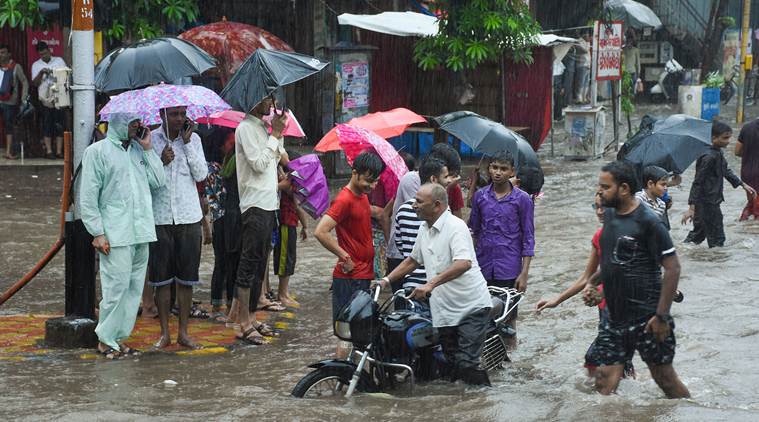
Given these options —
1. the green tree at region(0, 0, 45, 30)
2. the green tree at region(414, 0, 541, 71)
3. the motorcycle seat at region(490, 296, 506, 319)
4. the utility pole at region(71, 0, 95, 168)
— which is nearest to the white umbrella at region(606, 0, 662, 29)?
the green tree at region(414, 0, 541, 71)

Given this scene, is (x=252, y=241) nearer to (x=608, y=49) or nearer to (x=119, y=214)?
(x=119, y=214)

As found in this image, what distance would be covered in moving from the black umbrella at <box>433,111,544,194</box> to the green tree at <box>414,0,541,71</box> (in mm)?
9256

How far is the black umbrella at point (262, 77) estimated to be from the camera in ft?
28.7

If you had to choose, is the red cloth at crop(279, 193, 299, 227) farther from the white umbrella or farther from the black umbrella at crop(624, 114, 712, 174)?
the white umbrella

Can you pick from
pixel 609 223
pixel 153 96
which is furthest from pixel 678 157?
pixel 153 96

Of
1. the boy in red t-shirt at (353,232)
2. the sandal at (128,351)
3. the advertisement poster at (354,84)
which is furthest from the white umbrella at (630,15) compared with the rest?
the sandal at (128,351)

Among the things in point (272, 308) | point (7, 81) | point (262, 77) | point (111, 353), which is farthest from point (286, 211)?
point (7, 81)

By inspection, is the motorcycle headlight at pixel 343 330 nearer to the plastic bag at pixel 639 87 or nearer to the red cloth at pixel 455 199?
the red cloth at pixel 455 199

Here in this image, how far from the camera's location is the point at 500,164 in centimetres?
830

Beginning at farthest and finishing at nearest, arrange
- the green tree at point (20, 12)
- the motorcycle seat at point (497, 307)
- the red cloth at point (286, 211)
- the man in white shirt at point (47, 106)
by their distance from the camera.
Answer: the man in white shirt at point (47, 106) → the green tree at point (20, 12) → the red cloth at point (286, 211) → the motorcycle seat at point (497, 307)

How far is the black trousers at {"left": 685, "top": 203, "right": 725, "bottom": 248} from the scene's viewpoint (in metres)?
13.0

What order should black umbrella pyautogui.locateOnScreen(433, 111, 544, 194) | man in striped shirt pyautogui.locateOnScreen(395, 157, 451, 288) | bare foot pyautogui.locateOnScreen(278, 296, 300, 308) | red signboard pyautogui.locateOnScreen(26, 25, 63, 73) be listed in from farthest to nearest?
red signboard pyautogui.locateOnScreen(26, 25, 63, 73) → bare foot pyautogui.locateOnScreen(278, 296, 300, 308) → black umbrella pyautogui.locateOnScreen(433, 111, 544, 194) → man in striped shirt pyautogui.locateOnScreen(395, 157, 451, 288)

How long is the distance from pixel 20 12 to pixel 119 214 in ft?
28.5

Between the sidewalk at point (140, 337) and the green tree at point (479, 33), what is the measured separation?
32.2 feet
